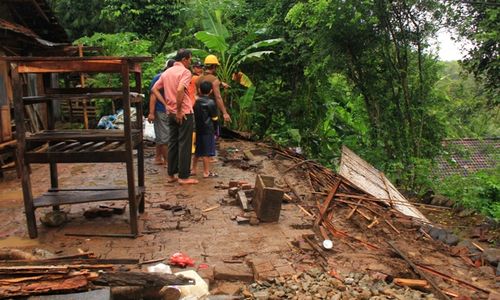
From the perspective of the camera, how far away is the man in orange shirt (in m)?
6.68

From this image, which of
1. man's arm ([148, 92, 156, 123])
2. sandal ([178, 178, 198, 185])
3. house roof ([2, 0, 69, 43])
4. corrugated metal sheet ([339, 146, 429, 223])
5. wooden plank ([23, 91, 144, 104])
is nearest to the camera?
wooden plank ([23, 91, 144, 104])

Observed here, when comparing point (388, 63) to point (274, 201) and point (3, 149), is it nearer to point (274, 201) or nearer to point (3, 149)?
point (274, 201)

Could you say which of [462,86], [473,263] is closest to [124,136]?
[473,263]

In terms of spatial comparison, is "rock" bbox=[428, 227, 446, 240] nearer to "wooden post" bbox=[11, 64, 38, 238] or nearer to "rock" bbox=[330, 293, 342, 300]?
"rock" bbox=[330, 293, 342, 300]

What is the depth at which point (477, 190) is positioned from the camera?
883 cm

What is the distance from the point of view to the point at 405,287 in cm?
428

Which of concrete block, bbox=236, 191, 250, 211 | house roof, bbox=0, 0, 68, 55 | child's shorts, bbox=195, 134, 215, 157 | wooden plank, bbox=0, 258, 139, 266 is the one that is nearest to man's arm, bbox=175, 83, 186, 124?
child's shorts, bbox=195, 134, 215, 157

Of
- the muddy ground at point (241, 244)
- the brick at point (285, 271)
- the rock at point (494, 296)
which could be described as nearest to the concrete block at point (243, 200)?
the muddy ground at point (241, 244)

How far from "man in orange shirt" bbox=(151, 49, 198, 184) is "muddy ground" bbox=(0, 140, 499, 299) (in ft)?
1.67

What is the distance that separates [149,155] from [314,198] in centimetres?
473

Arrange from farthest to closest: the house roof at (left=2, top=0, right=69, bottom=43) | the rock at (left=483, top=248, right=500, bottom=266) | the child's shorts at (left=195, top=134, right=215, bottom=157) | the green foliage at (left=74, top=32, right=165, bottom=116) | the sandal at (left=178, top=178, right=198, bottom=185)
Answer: the green foliage at (left=74, top=32, right=165, bottom=116), the house roof at (left=2, top=0, right=69, bottom=43), the child's shorts at (left=195, top=134, right=215, bottom=157), the sandal at (left=178, top=178, right=198, bottom=185), the rock at (left=483, top=248, right=500, bottom=266)

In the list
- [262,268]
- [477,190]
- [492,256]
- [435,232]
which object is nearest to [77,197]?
[262,268]

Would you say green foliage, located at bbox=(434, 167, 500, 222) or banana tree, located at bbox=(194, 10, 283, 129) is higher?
banana tree, located at bbox=(194, 10, 283, 129)

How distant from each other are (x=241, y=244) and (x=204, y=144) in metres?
3.01
